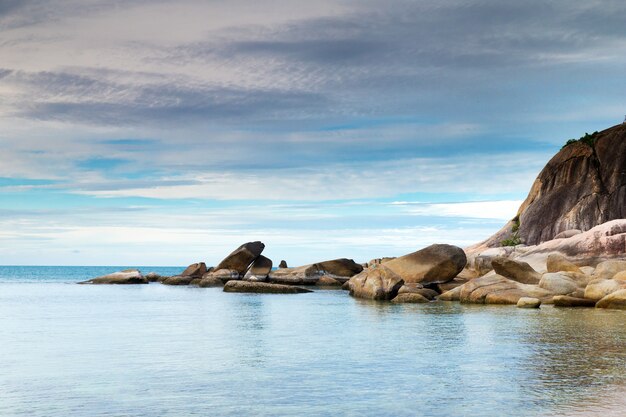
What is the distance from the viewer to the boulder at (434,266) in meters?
45.7

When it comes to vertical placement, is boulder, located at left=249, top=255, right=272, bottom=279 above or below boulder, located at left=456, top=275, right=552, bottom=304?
above

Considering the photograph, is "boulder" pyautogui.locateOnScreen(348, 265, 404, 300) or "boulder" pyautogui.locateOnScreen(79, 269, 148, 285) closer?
"boulder" pyautogui.locateOnScreen(348, 265, 404, 300)

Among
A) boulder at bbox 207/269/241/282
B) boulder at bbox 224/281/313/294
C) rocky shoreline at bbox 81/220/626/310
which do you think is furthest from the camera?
boulder at bbox 207/269/241/282

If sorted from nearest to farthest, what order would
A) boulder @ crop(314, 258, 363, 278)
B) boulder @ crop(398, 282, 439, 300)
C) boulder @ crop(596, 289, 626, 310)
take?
boulder @ crop(596, 289, 626, 310)
boulder @ crop(398, 282, 439, 300)
boulder @ crop(314, 258, 363, 278)

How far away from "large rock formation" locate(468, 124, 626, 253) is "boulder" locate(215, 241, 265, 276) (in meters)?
28.2

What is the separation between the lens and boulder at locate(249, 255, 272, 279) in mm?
66775

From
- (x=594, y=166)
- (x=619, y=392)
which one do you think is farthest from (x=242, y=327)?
(x=594, y=166)

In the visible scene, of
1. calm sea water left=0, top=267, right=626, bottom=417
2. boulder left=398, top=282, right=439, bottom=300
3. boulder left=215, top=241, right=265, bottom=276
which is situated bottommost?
calm sea water left=0, top=267, right=626, bottom=417

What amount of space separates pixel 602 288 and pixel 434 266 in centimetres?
1241

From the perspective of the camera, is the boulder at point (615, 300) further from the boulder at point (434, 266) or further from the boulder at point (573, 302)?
the boulder at point (434, 266)

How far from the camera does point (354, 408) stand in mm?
13562

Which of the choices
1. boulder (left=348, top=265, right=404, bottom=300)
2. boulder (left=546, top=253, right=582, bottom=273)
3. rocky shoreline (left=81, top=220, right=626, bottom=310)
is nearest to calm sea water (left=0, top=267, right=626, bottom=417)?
rocky shoreline (left=81, top=220, right=626, bottom=310)

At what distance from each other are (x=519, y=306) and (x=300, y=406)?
79.1 ft

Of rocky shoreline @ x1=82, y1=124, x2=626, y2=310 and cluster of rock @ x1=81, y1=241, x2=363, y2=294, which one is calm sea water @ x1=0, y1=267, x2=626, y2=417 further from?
cluster of rock @ x1=81, y1=241, x2=363, y2=294
